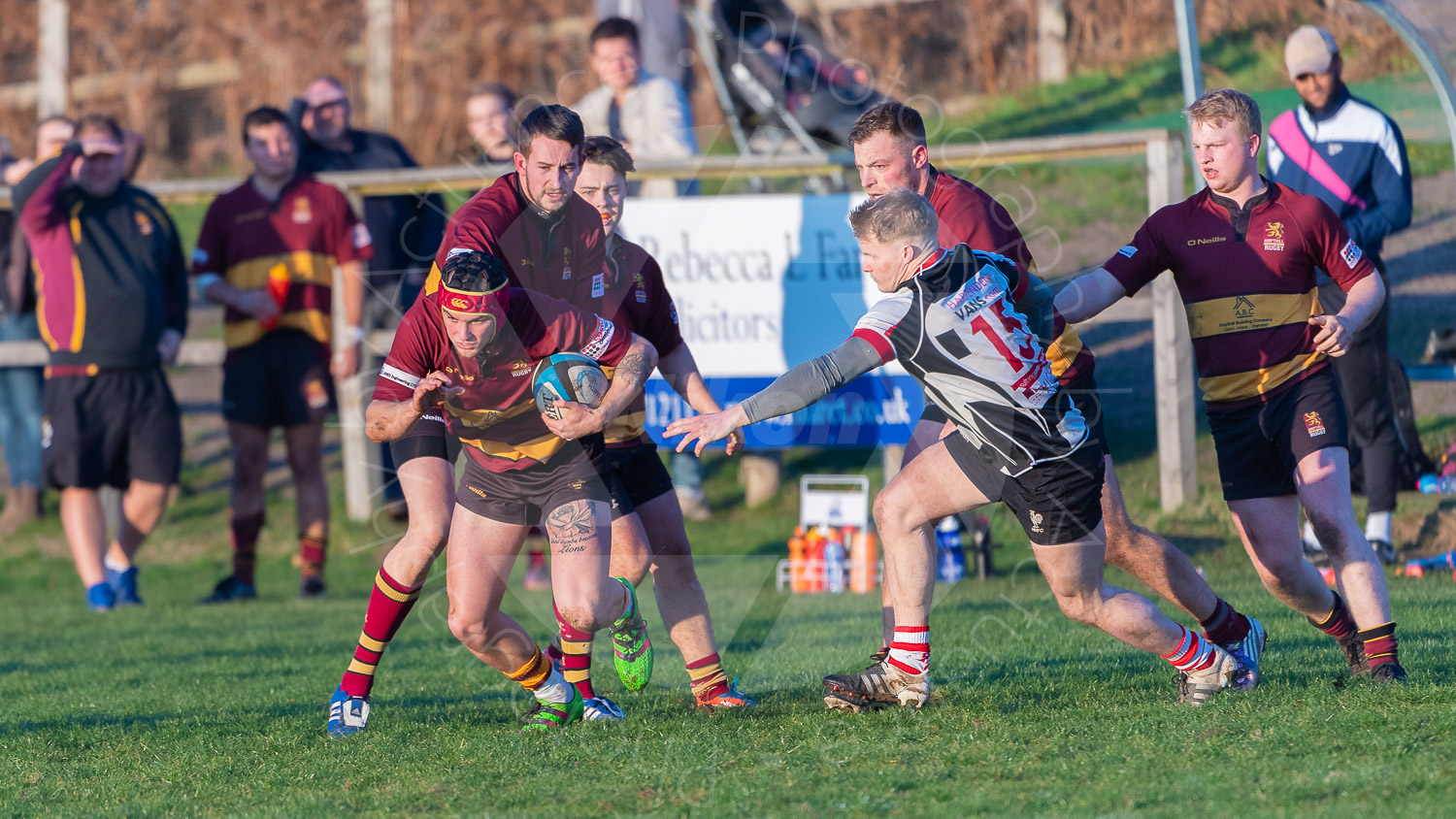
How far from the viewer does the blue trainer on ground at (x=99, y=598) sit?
8781 millimetres

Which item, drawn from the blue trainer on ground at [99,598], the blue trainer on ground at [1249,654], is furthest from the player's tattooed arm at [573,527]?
the blue trainer on ground at [99,598]

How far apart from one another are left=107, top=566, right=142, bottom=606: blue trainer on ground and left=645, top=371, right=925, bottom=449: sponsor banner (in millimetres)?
3454

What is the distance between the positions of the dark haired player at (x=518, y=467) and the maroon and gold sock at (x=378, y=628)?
0.19 feet

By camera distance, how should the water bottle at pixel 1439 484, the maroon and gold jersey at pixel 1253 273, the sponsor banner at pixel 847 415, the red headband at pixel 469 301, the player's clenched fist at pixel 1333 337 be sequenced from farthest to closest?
the sponsor banner at pixel 847 415, the water bottle at pixel 1439 484, the maroon and gold jersey at pixel 1253 273, the player's clenched fist at pixel 1333 337, the red headband at pixel 469 301

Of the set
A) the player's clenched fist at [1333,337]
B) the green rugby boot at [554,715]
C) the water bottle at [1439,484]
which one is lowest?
the green rugby boot at [554,715]

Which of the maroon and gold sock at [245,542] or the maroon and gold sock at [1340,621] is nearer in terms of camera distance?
the maroon and gold sock at [1340,621]

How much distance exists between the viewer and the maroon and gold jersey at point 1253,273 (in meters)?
5.06

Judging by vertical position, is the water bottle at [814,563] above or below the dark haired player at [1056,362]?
below

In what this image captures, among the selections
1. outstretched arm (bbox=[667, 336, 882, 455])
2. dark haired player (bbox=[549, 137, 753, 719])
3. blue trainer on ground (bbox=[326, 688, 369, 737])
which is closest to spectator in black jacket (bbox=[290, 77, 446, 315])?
dark haired player (bbox=[549, 137, 753, 719])

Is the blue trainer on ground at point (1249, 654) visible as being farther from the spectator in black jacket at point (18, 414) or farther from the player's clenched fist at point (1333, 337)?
the spectator in black jacket at point (18, 414)

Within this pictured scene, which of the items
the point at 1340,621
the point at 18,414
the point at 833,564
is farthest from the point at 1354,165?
the point at 18,414

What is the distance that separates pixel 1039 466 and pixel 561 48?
14768mm

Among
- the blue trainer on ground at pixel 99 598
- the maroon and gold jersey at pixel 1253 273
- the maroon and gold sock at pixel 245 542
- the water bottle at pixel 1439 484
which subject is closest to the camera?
the maroon and gold jersey at pixel 1253 273

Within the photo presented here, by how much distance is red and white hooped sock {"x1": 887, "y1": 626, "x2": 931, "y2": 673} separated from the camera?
4.84 metres
